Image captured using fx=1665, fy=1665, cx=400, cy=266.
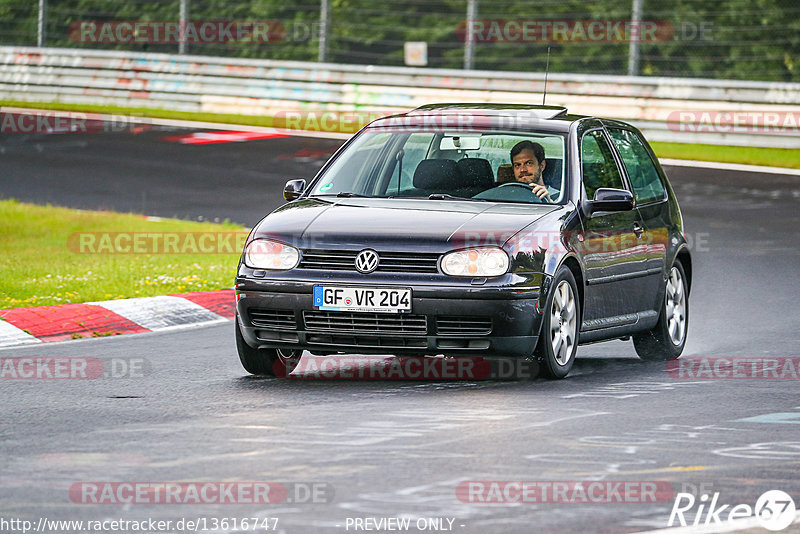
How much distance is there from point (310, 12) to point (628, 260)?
28.4m

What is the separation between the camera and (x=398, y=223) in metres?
9.03

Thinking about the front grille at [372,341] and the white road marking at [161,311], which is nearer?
the front grille at [372,341]

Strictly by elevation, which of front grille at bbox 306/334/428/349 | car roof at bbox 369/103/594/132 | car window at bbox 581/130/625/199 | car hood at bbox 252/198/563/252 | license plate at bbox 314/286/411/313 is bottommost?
front grille at bbox 306/334/428/349

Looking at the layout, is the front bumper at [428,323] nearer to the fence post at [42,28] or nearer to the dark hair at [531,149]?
the dark hair at [531,149]

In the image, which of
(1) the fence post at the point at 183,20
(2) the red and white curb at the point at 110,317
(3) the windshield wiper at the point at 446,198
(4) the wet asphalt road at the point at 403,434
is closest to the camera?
(4) the wet asphalt road at the point at 403,434

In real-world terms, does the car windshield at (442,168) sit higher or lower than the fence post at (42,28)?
lower

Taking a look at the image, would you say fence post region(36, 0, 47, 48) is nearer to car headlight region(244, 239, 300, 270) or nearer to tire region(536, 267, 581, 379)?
car headlight region(244, 239, 300, 270)

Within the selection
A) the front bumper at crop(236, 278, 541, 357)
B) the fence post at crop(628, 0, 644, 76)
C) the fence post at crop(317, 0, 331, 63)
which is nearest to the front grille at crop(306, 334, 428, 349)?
the front bumper at crop(236, 278, 541, 357)

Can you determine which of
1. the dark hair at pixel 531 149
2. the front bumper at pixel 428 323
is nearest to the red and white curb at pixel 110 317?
the front bumper at pixel 428 323

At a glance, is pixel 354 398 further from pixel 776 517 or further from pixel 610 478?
pixel 776 517

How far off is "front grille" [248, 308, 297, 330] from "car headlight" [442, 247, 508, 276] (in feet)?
2.95

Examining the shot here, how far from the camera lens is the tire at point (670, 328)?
10.9 metres

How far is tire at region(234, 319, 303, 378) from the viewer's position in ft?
31.0

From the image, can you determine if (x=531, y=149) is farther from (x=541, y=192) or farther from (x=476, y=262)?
(x=476, y=262)
